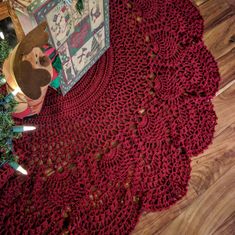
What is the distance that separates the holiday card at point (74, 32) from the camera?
794 mm

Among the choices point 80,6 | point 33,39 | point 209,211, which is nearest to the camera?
point 33,39

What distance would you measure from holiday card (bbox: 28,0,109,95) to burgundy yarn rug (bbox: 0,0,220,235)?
2.1 inches

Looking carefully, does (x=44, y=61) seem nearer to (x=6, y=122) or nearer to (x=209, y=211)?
(x=6, y=122)

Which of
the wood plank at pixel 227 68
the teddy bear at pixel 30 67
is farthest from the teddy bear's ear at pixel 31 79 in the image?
the wood plank at pixel 227 68

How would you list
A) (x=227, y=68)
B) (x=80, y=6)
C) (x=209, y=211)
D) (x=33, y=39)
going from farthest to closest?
1. (x=227, y=68)
2. (x=209, y=211)
3. (x=80, y=6)
4. (x=33, y=39)

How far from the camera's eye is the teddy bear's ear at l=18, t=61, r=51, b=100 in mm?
796

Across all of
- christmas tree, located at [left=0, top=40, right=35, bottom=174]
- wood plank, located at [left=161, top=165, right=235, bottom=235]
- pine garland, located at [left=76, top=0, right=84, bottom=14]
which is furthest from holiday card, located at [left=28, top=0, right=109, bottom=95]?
wood plank, located at [left=161, top=165, right=235, bottom=235]

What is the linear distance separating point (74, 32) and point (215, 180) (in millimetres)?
548

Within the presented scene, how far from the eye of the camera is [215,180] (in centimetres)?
105

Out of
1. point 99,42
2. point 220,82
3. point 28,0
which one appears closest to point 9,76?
point 28,0

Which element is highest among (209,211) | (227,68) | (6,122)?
(6,122)

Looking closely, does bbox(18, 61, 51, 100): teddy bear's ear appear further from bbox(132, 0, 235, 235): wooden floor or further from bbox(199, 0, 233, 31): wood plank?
bbox(199, 0, 233, 31): wood plank

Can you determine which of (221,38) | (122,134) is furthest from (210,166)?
(221,38)

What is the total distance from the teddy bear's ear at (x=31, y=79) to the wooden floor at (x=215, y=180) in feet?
1.40
